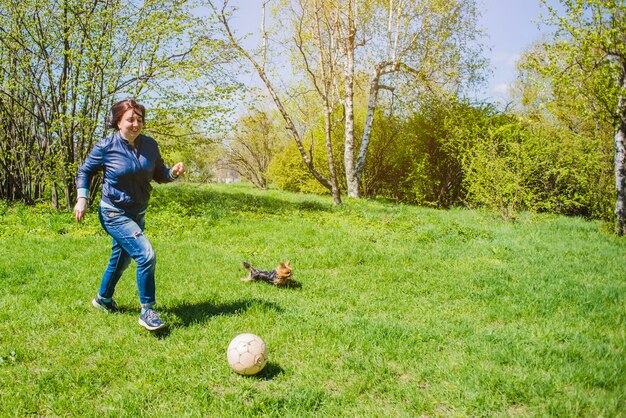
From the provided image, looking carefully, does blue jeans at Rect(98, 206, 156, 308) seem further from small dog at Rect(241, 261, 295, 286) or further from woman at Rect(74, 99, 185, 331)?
small dog at Rect(241, 261, 295, 286)

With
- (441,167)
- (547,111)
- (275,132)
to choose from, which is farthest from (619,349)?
(275,132)

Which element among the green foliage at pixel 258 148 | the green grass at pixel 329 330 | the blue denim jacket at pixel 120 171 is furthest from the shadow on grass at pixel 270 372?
the green foliage at pixel 258 148

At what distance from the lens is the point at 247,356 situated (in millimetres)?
3467

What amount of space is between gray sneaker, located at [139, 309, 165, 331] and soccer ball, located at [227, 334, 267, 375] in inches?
36.7

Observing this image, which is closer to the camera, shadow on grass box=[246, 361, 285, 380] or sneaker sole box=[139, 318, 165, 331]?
shadow on grass box=[246, 361, 285, 380]

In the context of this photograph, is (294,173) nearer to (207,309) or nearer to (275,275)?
(275,275)

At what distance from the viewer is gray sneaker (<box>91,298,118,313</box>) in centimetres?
478

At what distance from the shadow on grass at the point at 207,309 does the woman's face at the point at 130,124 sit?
76.0 inches

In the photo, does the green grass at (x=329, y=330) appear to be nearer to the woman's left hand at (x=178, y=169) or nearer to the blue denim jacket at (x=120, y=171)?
the blue denim jacket at (x=120, y=171)

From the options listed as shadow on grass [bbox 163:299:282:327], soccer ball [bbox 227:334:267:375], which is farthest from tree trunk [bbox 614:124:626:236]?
soccer ball [bbox 227:334:267:375]

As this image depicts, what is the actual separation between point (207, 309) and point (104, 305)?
111 centimetres

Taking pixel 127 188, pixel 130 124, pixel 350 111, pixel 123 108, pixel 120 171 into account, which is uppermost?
pixel 350 111

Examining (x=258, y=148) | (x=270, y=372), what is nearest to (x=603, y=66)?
(x=270, y=372)

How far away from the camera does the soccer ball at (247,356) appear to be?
3.46m
